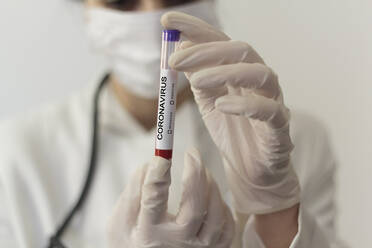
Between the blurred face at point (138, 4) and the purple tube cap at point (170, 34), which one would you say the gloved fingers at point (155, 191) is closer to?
the purple tube cap at point (170, 34)

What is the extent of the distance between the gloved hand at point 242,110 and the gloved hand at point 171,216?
3 cm

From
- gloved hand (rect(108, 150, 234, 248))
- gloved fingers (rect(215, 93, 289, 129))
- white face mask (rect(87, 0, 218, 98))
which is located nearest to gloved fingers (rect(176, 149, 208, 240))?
gloved hand (rect(108, 150, 234, 248))

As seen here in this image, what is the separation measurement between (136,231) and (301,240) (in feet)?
0.58

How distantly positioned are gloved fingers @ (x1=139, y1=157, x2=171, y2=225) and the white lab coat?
0.17m

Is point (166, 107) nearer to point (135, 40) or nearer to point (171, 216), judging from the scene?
point (171, 216)

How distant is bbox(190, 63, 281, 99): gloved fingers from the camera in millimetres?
457

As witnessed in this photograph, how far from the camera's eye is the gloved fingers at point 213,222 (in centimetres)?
55

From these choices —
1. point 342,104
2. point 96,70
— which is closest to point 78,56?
point 96,70

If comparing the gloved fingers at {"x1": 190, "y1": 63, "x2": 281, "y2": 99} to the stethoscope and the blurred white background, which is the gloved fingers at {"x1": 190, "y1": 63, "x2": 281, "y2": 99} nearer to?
the blurred white background

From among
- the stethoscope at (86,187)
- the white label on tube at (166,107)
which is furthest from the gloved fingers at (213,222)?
the stethoscope at (86,187)

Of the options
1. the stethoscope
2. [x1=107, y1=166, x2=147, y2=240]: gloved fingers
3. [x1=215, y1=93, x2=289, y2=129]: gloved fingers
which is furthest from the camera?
the stethoscope

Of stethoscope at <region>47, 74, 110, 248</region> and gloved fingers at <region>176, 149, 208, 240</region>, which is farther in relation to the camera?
stethoscope at <region>47, 74, 110, 248</region>

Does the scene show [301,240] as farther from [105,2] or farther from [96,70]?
[96,70]

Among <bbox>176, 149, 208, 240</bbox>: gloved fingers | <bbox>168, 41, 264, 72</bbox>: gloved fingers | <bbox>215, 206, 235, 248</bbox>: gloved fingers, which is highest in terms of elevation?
<bbox>168, 41, 264, 72</bbox>: gloved fingers
